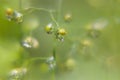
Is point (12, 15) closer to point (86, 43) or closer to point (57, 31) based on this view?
point (57, 31)

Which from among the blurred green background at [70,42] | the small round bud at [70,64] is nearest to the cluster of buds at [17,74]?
the blurred green background at [70,42]

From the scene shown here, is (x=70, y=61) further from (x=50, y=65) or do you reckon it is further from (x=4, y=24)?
(x=4, y=24)

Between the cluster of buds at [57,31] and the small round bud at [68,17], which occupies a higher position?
the small round bud at [68,17]

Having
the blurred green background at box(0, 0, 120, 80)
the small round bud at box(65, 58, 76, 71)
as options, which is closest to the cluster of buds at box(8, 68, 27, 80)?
the blurred green background at box(0, 0, 120, 80)

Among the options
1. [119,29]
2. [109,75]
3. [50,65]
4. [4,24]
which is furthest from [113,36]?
[4,24]

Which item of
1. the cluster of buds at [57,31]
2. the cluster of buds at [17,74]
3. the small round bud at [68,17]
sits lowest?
the cluster of buds at [17,74]

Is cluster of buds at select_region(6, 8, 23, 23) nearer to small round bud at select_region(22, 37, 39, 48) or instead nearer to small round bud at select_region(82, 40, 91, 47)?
small round bud at select_region(22, 37, 39, 48)

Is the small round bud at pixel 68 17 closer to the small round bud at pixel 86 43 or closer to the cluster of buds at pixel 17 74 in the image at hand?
the small round bud at pixel 86 43
